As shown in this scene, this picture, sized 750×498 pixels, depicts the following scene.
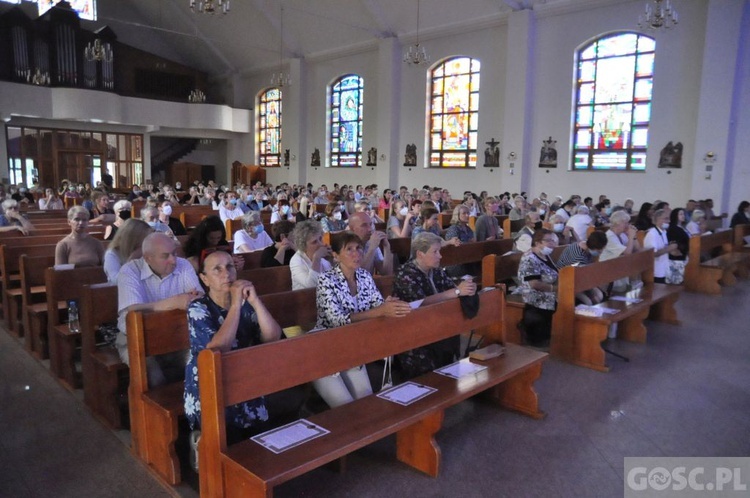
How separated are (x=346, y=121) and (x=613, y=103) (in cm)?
898

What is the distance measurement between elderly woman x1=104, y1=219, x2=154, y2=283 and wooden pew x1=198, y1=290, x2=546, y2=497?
167cm

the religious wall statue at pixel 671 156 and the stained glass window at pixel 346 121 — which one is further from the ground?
the stained glass window at pixel 346 121

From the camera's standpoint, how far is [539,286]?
468cm

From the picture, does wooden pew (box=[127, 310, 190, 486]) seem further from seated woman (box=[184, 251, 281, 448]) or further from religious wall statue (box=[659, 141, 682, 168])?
religious wall statue (box=[659, 141, 682, 168])

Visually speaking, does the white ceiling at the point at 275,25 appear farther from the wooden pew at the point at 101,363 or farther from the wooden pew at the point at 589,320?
the wooden pew at the point at 101,363

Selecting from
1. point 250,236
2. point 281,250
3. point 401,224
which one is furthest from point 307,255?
point 401,224

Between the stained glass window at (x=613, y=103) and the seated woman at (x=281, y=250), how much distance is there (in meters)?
11.2

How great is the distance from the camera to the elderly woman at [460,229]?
21.4ft

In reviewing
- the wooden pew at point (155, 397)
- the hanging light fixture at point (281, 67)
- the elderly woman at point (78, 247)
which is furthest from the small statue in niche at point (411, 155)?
the wooden pew at point (155, 397)

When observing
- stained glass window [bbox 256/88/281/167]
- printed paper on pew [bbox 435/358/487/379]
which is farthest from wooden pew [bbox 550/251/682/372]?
stained glass window [bbox 256/88/281/167]

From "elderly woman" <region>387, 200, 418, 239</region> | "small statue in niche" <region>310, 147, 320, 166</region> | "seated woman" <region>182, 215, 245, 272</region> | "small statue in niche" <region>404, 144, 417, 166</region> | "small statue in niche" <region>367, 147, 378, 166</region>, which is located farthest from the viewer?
"small statue in niche" <region>310, 147, 320, 166</region>

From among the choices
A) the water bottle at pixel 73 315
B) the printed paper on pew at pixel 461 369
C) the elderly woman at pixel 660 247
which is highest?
the elderly woman at pixel 660 247

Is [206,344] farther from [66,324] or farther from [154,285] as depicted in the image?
[66,324]

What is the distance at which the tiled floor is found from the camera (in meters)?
2.66
